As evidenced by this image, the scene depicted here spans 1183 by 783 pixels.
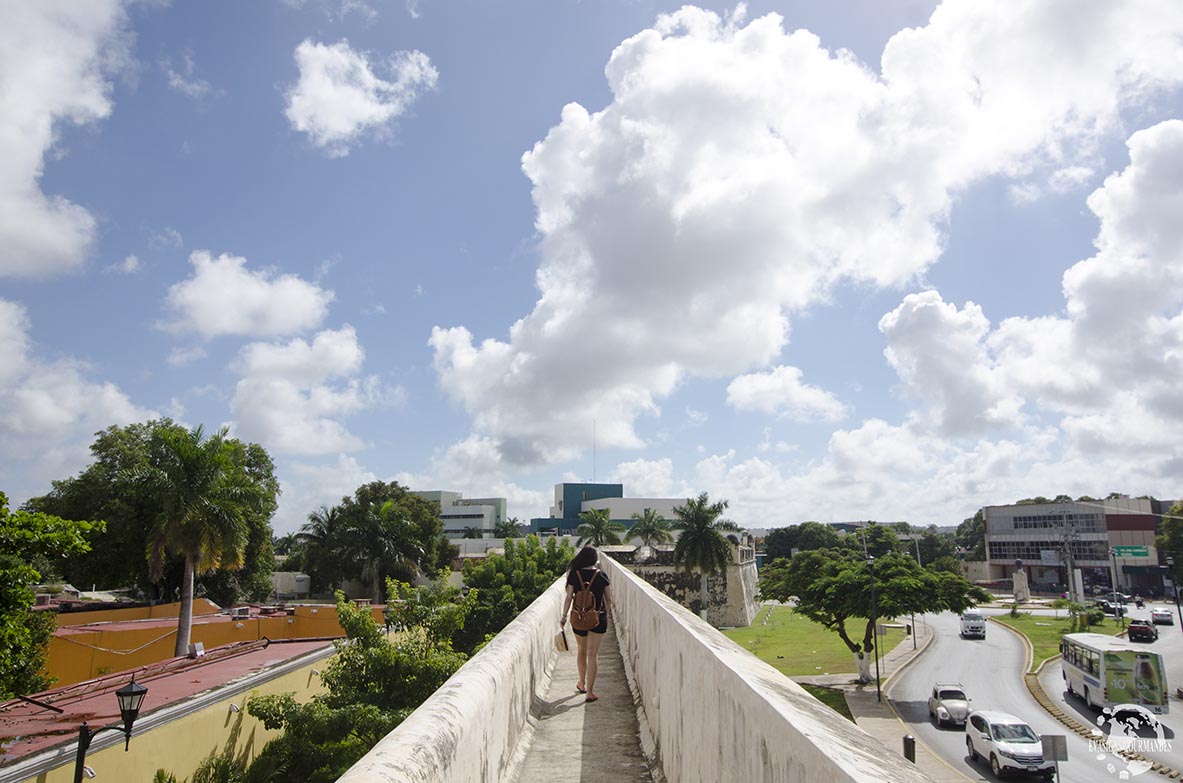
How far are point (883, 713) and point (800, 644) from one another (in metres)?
18.7

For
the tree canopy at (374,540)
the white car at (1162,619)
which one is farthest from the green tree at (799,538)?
the tree canopy at (374,540)

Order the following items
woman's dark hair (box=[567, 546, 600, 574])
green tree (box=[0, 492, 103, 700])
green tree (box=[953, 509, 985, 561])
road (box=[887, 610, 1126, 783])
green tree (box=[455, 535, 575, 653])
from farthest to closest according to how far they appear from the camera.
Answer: green tree (box=[953, 509, 985, 561]) < green tree (box=[455, 535, 575, 653]) < road (box=[887, 610, 1126, 783]) < green tree (box=[0, 492, 103, 700]) < woman's dark hair (box=[567, 546, 600, 574])

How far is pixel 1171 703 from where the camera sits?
29312 mm

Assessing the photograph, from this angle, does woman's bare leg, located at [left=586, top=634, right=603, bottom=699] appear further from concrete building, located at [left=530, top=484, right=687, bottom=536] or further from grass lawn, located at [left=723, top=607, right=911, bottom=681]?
concrete building, located at [left=530, top=484, right=687, bottom=536]

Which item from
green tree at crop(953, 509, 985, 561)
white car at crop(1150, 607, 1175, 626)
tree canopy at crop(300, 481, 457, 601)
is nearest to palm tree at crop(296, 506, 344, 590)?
tree canopy at crop(300, 481, 457, 601)

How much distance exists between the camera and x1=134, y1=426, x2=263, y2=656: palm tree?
20.1 meters

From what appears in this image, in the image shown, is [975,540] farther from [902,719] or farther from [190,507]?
[190,507]

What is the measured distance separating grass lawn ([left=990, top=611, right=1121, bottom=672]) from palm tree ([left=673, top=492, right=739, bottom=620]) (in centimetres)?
1925

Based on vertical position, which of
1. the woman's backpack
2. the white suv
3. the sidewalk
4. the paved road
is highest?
the woman's backpack

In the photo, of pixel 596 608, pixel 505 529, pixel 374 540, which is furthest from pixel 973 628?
pixel 505 529

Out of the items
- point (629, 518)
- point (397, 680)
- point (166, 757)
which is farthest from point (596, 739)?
point (629, 518)

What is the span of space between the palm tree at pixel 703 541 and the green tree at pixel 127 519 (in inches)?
1039

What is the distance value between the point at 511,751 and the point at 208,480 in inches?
776

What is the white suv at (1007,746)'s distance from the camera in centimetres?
1981
